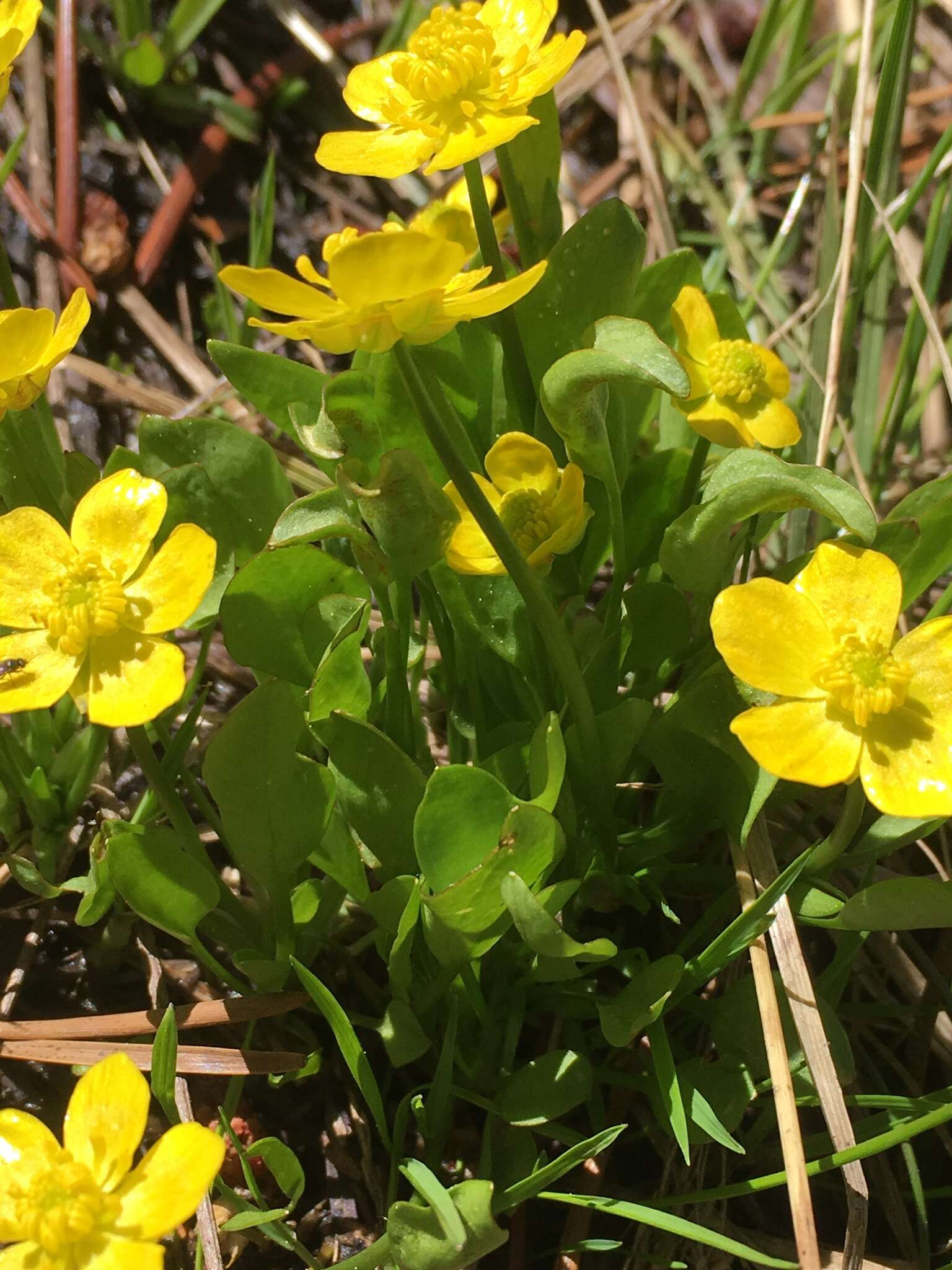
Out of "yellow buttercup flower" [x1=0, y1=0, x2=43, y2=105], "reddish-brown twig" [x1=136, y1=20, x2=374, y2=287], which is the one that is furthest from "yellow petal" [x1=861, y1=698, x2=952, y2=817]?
"reddish-brown twig" [x1=136, y1=20, x2=374, y2=287]

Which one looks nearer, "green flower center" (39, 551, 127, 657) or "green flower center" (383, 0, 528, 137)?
"green flower center" (39, 551, 127, 657)

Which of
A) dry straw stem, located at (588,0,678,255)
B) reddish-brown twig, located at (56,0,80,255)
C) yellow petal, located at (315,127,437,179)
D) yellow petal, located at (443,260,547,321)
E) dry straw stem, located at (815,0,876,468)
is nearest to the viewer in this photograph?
yellow petal, located at (443,260,547,321)

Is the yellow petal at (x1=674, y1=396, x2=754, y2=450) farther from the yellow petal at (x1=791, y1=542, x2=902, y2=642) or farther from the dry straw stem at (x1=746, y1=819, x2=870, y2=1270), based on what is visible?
the dry straw stem at (x1=746, y1=819, x2=870, y2=1270)

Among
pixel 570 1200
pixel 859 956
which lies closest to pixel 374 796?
pixel 570 1200

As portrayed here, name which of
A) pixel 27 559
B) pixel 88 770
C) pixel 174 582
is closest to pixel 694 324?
pixel 174 582

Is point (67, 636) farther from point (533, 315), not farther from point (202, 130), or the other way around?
point (202, 130)

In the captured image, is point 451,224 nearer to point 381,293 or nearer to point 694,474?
point 694,474

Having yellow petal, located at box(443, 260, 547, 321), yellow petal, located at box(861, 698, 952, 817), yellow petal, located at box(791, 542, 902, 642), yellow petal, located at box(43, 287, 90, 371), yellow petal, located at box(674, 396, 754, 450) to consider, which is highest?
yellow petal, located at box(443, 260, 547, 321)
